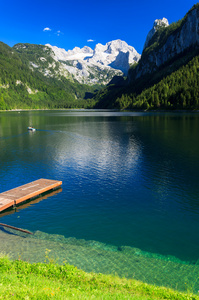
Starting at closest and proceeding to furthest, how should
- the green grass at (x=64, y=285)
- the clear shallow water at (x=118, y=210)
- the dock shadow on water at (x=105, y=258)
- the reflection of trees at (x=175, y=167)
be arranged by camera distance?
1. the green grass at (x=64, y=285)
2. the dock shadow on water at (x=105, y=258)
3. the clear shallow water at (x=118, y=210)
4. the reflection of trees at (x=175, y=167)

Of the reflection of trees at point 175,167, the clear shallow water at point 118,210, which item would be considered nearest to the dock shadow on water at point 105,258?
the clear shallow water at point 118,210

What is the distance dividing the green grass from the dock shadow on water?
2.19 meters

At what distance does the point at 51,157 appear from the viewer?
64.8m

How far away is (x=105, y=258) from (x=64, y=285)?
7.57 metres

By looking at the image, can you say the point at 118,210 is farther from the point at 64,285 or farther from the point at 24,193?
the point at 64,285

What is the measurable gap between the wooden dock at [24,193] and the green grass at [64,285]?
15.6m

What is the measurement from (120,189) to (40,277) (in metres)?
25.9

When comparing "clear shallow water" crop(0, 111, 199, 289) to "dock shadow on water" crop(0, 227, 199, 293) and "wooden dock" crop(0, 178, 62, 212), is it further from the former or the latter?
"wooden dock" crop(0, 178, 62, 212)

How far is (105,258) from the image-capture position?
2208cm

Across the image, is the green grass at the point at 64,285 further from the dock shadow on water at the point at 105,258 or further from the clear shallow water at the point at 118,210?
the clear shallow water at the point at 118,210

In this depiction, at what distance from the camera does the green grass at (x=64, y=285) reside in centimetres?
1320

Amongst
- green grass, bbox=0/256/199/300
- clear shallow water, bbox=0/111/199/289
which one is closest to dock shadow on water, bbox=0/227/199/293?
clear shallow water, bbox=0/111/199/289

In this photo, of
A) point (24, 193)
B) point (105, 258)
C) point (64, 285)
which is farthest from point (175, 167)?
point (64, 285)

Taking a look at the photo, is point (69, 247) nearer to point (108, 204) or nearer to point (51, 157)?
point (108, 204)
